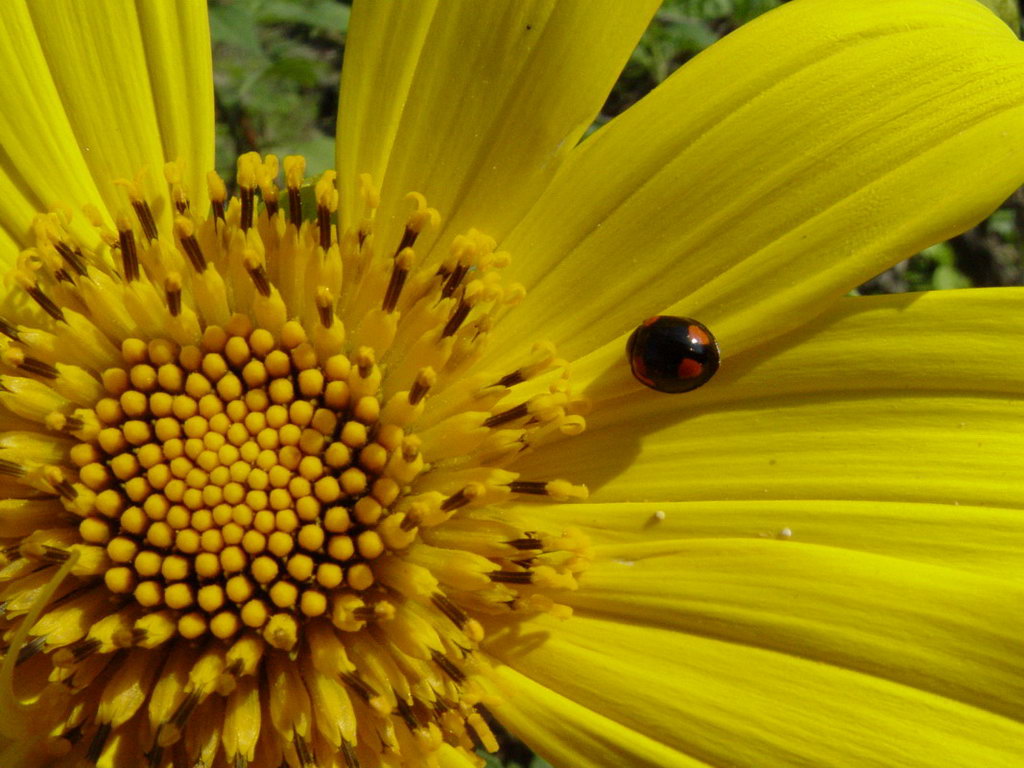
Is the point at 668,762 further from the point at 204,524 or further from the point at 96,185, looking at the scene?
the point at 96,185

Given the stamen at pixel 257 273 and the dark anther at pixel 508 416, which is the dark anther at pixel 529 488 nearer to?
the dark anther at pixel 508 416

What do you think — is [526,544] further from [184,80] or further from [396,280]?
[184,80]

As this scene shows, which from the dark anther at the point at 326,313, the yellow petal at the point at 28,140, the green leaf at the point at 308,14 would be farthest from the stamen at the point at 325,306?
the green leaf at the point at 308,14

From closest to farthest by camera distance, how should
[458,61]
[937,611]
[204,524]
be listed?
1. [937,611]
2. [204,524]
3. [458,61]

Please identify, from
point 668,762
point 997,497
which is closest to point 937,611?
point 997,497

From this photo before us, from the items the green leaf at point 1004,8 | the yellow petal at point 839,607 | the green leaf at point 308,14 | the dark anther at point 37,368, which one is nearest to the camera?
the yellow petal at point 839,607

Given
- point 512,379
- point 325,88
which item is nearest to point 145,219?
point 512,379
